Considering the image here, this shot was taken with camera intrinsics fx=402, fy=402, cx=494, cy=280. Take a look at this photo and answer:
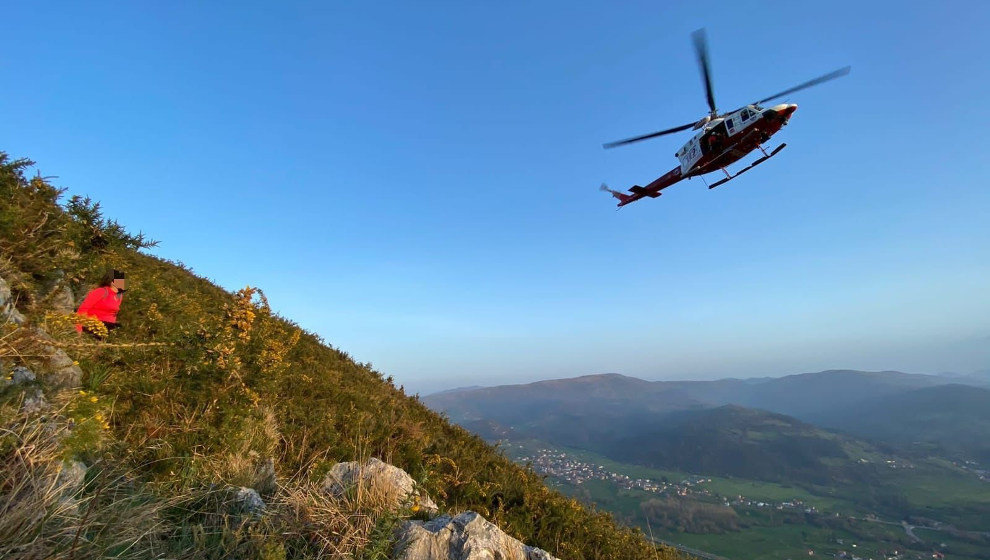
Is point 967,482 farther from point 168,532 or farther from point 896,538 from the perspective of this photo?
point 168,532

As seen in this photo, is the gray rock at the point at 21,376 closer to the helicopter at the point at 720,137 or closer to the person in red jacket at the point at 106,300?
the person in red jacket at the point at 106,300

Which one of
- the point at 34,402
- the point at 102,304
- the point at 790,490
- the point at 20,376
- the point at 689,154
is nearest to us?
the point at 34,402

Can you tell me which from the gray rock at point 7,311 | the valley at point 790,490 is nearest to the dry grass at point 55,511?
the gray rock at point 7,311

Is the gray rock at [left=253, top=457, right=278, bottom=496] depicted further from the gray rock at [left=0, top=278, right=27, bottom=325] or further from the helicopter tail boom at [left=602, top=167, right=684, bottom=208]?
the helicopter tail boom at [left=602, top=167, right=684, bottom=208]

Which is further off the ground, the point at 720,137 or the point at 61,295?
the point at 720,137

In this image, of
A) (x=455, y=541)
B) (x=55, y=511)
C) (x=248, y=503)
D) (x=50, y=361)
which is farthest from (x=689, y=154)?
(x=55, y=511)

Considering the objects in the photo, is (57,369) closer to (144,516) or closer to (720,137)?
(144,516)
